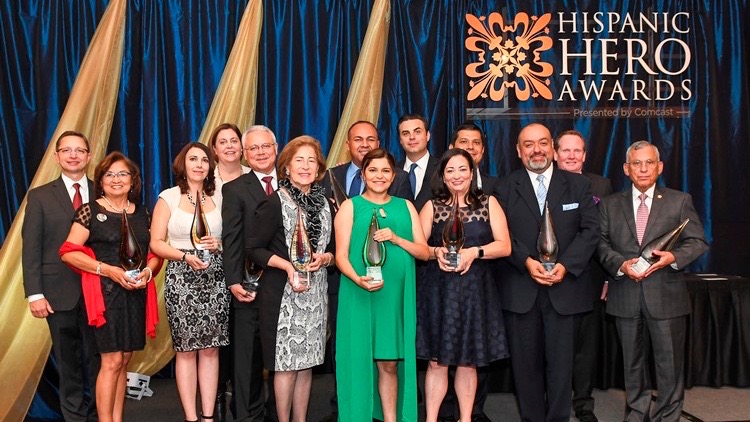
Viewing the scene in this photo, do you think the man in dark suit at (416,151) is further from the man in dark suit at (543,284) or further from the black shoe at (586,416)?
the black shoe at (586,416)

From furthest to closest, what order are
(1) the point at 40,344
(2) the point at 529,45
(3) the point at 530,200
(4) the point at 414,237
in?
(2) the point at 529,45, (1) the point at 40,344, (3) the point at 530,200, (4) the point at 414,237

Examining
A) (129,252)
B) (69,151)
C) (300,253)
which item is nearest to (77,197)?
(69,151)

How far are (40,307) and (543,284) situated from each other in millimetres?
2609

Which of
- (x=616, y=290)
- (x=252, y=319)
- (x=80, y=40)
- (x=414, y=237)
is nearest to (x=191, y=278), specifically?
(x=252, y=319)

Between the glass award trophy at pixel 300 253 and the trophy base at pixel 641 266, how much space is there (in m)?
1.70

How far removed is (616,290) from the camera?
163 inches

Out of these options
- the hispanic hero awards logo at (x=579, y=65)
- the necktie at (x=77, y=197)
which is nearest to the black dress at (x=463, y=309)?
the necktie at (x=77, y=197)

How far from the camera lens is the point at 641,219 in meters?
4.08

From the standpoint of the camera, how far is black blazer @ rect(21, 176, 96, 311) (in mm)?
3973

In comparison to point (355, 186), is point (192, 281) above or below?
below

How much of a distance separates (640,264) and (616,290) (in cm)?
28

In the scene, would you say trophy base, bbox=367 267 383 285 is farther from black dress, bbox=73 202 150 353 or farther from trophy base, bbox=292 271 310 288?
black dress, bbox=73 202 150 353

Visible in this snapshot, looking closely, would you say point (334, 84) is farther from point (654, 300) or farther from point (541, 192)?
point (654, 300)

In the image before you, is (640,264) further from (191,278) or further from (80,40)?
(80,40)
